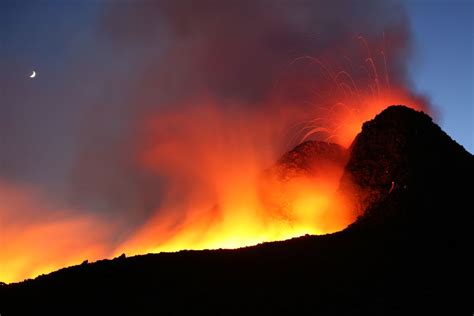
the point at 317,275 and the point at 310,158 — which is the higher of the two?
the point at 310,158

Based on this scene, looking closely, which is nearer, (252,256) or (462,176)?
(252,256)

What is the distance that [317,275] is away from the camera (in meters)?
15.8

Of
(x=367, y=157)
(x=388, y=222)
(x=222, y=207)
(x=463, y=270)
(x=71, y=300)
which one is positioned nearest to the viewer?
(x=71, y=300)

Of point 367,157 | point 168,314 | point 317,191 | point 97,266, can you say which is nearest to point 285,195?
point 317,191

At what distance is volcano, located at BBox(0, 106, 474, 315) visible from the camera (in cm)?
1417

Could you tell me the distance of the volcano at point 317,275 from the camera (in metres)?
14.2

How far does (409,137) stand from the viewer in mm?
25281

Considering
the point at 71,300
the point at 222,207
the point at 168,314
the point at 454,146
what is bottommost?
the point at 168,314

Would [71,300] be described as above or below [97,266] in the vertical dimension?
below

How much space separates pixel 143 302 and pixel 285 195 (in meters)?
20.1

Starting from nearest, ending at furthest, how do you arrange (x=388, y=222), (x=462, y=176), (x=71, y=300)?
(x=71, y=300)
(x=388, y=222)
(x=462, y=176)

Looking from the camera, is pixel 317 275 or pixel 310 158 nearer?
pixel 317 275

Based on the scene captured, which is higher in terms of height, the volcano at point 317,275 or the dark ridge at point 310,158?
the dark ridge at point 310,158

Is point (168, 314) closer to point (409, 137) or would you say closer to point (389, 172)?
point (389, 172)
